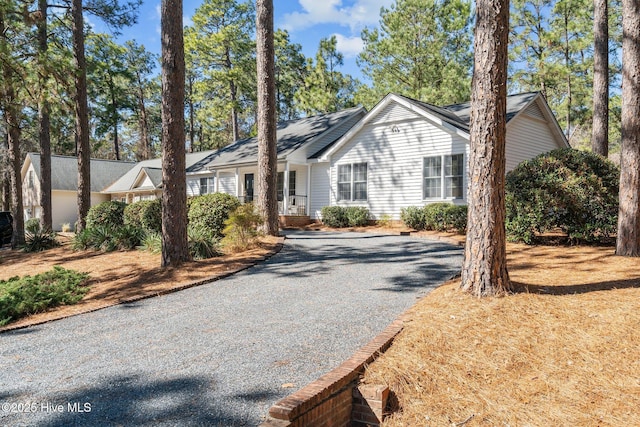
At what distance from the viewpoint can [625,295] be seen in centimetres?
520

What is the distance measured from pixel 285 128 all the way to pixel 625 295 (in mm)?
20632

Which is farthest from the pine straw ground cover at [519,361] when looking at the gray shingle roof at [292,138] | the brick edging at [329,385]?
the gray shingle roof at [292,138]

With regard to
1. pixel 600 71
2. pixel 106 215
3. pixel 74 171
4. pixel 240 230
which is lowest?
pixel 240 230

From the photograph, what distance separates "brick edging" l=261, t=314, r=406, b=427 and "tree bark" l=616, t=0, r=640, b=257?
559cm

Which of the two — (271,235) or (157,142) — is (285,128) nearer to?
(271,235)

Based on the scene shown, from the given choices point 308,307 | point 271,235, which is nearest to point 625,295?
point 308,307

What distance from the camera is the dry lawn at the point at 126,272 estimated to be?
6.63 metres

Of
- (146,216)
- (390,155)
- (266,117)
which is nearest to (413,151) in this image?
(390,155)

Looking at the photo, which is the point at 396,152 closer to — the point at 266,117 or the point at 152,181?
the point at 266,117

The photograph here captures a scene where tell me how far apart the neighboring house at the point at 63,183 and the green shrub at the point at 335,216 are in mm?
21849

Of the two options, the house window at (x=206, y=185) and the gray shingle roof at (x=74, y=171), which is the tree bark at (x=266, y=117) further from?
the gray shingle roof at (x=74, y=171)

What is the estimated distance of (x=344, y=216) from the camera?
1686cm

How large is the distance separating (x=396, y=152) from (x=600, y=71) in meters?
6.81

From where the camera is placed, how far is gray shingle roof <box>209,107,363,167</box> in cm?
2014
